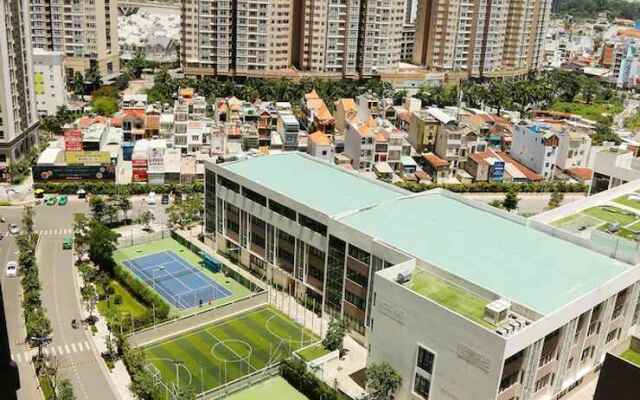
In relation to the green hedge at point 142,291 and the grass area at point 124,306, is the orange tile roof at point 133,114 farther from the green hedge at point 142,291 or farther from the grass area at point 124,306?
the grass area at point 124,306

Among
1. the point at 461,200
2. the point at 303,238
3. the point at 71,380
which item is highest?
the point at 461,200

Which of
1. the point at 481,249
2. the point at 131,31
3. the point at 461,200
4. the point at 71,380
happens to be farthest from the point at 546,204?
the point at 131,31

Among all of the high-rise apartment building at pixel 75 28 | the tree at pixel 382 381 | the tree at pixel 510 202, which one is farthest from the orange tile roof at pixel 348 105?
the tree at pixel 382 381

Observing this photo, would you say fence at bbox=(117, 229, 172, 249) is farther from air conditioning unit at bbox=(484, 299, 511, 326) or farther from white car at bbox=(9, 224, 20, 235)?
air conditioning unit at bbox=(484, 299, 511, 326)

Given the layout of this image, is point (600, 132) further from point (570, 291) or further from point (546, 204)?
point (570, 291)

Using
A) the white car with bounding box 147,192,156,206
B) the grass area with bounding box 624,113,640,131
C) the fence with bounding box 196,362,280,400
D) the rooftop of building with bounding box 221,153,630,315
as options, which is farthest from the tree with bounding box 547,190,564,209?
the grass area with bounding box 624,113,640,131
